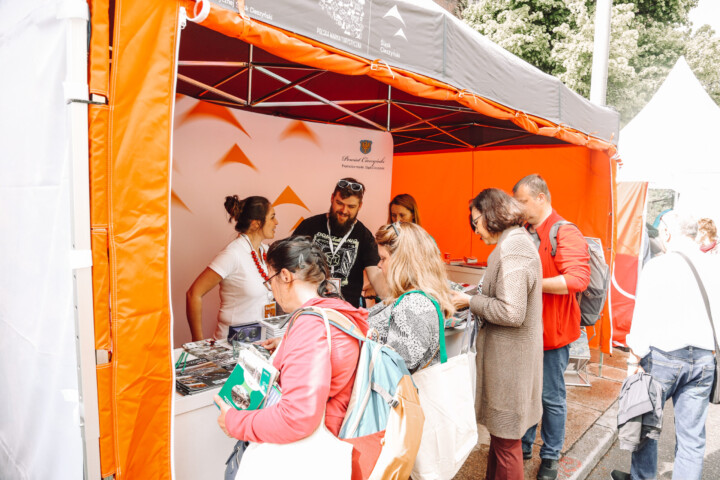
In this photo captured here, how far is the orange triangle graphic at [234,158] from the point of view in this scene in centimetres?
389

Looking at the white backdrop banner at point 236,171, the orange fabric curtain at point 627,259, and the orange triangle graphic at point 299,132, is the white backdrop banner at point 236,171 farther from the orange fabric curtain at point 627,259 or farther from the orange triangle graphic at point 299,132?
the orange fabric curtain at point 627,259

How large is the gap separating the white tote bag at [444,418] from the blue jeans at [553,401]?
1145mm

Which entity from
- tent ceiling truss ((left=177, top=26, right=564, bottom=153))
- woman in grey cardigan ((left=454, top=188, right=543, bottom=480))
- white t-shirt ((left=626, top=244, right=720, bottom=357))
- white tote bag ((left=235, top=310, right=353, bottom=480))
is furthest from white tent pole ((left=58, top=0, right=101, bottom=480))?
white t-shirt ((left=626, top=244, right=720, bottom=357))

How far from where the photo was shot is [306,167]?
4555mm

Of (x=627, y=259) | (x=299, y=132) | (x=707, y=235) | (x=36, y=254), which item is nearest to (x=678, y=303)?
(x=707, y=235)

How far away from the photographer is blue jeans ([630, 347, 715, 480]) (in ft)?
8.81

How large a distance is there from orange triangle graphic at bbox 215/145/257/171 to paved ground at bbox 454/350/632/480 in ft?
9.87

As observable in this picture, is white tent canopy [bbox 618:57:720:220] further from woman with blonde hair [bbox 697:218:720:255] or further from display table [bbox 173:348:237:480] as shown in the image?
display table [bbox 173:348:237:480]

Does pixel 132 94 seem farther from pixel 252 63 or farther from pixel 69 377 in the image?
pixel 252 63

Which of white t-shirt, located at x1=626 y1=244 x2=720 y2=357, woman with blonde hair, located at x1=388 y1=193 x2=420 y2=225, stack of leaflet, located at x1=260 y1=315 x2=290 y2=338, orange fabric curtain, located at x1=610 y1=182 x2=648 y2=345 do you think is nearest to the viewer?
stack of leaflet, located at x1=260 y1=315 x2=290 y2=338

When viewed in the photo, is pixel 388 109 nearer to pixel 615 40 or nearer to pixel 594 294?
pixel 594 294

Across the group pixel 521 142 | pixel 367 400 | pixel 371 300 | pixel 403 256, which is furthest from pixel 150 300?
pixel 521 142

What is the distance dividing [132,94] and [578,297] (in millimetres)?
3377

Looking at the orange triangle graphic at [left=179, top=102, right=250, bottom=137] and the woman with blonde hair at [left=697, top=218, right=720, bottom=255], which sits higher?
the orange triangle graphic at [left=179, top=102, right=250, bottom=137]
